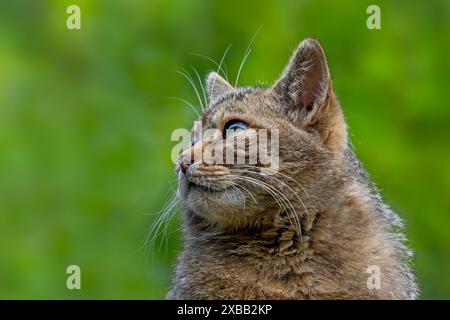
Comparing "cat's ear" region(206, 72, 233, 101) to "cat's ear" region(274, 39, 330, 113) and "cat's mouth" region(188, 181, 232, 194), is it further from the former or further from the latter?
"cat's mouth" region(188, 181, 232, 194)

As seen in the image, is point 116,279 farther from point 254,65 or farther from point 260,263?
point 260,263

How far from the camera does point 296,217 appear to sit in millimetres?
6773

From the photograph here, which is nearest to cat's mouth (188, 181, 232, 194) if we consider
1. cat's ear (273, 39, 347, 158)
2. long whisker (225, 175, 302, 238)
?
long whisker (225, 175, 302, 238)

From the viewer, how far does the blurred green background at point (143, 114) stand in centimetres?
1187

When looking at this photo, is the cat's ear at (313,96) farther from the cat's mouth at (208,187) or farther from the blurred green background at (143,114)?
the blurred green background at (143,114)

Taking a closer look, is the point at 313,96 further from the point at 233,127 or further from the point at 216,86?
the point at 216,86

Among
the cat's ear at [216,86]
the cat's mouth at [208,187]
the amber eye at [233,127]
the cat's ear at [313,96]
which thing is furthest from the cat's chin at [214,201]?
the cat's ear at [216,86]

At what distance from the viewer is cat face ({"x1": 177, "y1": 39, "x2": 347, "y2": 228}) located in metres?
6.79

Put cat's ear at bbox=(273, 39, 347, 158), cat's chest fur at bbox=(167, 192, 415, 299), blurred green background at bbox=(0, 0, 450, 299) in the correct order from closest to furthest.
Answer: cat's chest fur at bbox=(167, 192, 415, 299)
cat's ear at bbox=(273, 39, 347, 158)
blurred green background at bbox=(0, 0, 450, 299)

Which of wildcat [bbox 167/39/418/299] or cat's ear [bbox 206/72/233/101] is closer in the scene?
wildcat [bbox 167/39/418/299]

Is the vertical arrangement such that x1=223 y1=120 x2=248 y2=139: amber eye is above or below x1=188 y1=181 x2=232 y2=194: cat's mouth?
above

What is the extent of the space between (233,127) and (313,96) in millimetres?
544

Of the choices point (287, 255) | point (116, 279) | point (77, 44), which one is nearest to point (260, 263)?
point (287, 255)

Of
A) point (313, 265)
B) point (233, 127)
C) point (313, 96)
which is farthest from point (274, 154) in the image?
point (313, 265)
